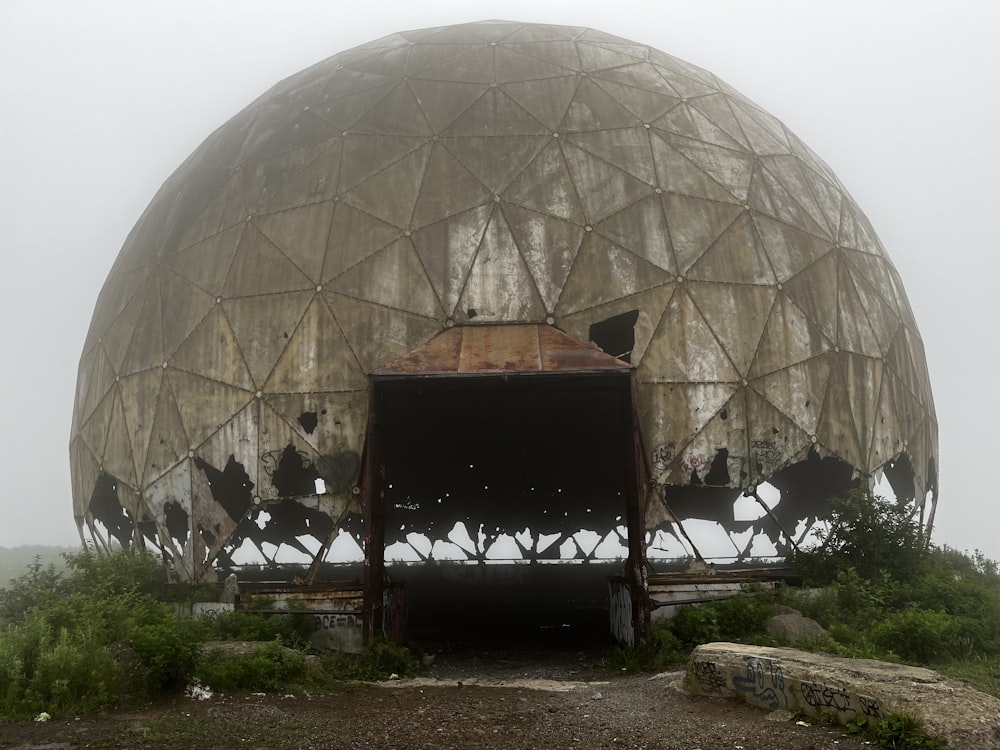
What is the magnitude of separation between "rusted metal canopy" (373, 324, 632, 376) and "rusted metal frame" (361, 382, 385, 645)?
3.49 ft

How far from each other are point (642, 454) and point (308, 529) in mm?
9696

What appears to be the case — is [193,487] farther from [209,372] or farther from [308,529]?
[308,529]

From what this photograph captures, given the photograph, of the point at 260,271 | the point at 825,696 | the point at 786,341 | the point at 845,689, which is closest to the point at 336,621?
the point at 260,271

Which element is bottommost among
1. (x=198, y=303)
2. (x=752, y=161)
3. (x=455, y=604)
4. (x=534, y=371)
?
(x=455, y=604)

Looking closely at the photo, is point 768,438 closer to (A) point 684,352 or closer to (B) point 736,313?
(A) point 684,352

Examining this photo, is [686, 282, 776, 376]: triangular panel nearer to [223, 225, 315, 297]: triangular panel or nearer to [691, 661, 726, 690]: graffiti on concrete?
[691, 661, 726, 690]: graffiti on concrete

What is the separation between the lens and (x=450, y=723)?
9133 millimetres

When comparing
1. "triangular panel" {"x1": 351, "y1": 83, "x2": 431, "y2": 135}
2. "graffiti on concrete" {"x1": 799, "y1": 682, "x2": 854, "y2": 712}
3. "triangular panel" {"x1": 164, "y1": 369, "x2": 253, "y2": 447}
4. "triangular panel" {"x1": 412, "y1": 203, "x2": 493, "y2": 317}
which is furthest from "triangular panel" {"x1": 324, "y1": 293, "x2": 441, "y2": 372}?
"graffiti on concrete" {"x1": 799, "y1": 682, "x2": 854, "y2": 712}

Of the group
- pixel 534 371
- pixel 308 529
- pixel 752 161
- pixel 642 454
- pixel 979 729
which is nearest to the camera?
pixel 979 729

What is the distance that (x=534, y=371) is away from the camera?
544 inches

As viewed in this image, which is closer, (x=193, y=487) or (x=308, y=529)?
(x=193, y=487)

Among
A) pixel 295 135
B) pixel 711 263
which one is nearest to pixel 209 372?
pixel 295 135

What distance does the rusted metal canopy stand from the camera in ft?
46.1

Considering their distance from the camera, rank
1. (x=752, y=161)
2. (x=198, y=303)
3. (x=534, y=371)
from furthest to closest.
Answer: (x=752, y=161)
(x=198, y=303)
(x=534, y=371)
